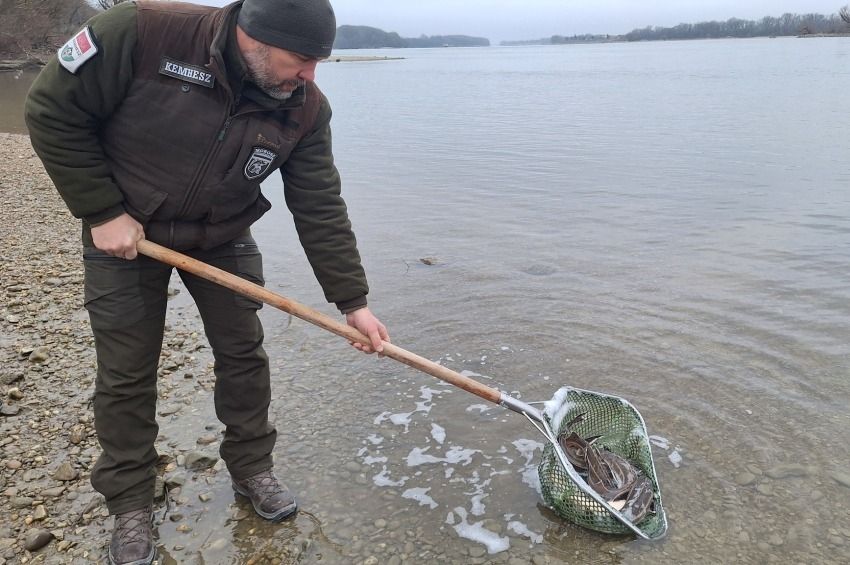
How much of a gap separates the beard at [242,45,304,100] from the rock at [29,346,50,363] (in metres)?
3.53

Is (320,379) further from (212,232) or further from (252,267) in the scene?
(212,232)

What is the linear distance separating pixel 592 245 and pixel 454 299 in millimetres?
2825

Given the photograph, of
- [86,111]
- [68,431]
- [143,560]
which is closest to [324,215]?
[86,111]

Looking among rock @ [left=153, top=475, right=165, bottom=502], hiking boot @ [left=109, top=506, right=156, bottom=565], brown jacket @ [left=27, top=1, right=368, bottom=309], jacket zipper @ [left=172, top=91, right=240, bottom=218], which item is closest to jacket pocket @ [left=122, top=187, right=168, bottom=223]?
brown jacket @ [left=27, top=1, right=368, bottom=309]

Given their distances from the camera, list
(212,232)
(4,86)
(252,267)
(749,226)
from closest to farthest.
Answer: (212,232) → (252,267) → (749,226) → (4,86)

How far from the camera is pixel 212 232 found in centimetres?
311

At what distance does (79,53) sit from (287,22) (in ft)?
2.62

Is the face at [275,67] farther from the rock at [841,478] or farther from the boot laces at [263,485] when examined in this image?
the rock at [841,478]

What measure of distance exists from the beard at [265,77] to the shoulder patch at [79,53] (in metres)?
0.57

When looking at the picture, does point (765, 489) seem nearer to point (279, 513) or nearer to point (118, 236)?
point (279, 513)

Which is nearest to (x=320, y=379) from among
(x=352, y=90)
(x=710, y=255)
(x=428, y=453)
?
(x=428, y=453)

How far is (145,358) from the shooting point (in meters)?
3.12

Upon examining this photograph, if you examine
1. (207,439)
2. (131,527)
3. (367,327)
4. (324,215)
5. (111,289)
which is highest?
(324,215)

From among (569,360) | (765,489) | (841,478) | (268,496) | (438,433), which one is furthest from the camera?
(569,360)
